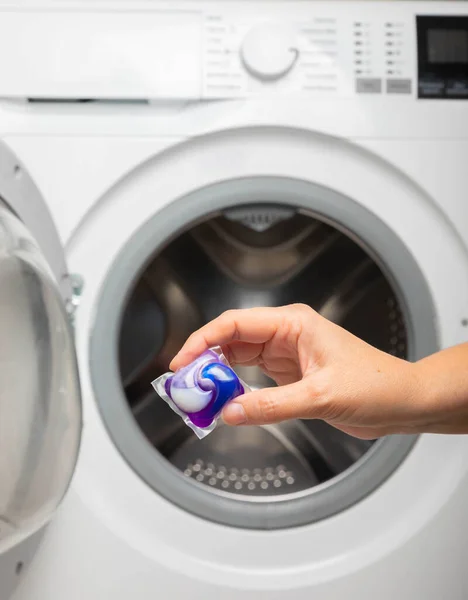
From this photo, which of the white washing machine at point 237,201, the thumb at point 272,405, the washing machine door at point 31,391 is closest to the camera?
the thumb at point 272,405

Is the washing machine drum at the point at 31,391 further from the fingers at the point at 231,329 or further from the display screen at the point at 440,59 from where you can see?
the display screen at the point at 440,59

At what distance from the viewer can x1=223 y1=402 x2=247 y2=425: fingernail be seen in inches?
16.6

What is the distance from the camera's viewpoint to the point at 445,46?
753mm

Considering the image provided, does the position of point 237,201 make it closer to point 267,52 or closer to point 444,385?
point 267,52

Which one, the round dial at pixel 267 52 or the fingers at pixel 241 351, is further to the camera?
the round dial at pixel 267 52

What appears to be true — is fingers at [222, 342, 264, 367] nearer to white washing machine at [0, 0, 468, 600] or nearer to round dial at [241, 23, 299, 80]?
white washing machine at [0, 0, 468, 600]

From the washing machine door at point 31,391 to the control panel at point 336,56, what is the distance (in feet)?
0.99

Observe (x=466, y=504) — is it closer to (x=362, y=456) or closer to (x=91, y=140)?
(x=362, y=456)

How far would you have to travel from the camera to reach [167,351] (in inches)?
33.1

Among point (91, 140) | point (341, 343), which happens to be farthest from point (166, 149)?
point (341, 343)

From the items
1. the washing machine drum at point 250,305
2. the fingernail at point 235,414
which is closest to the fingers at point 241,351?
the fingernail at point 235,414

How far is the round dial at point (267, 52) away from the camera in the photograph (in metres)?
0.72

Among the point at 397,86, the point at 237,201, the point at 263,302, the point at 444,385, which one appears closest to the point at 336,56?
the point at 397,86

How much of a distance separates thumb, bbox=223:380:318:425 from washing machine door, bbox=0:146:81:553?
192mm
